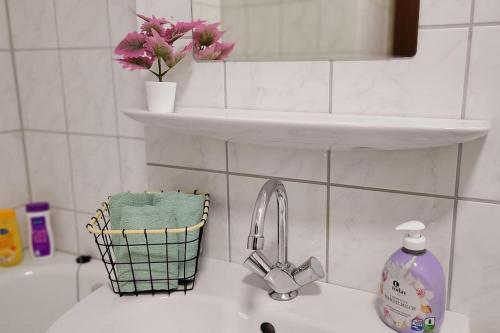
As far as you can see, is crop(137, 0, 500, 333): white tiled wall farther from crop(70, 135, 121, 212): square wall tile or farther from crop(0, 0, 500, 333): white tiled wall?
crop(70, 135, 121, 212): square wall tile

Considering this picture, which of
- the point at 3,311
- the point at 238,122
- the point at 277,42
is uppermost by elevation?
the point at 277,42

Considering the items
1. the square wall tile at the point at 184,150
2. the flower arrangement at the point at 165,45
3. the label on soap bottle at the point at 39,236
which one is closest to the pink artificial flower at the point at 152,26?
the flower arrangement at the point at 165,45

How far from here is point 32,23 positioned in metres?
1.35

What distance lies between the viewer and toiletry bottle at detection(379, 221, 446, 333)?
0.77 meters

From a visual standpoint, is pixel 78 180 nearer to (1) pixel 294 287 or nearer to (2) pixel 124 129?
(2) pixel 124 129

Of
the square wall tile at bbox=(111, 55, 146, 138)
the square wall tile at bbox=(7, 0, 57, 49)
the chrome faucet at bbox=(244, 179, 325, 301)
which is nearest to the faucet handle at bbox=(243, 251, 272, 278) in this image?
the chrome faucet at bbox=(244, 179, 325, 301)

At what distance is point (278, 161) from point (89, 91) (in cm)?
67

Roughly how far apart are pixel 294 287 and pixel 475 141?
0.45 meters

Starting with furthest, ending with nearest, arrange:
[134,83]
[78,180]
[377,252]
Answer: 1. [78,180]
2. [134,83]
3. [377,252]

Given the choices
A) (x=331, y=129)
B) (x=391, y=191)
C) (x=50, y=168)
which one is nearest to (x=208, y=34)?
(x=331, y=129)

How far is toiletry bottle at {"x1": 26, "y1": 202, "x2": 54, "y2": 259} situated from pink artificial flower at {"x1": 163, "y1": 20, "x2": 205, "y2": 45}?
77cm

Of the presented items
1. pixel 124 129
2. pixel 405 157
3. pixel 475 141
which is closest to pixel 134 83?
pixel 124 129

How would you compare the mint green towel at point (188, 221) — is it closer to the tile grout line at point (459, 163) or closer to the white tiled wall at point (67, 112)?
the white tiled wall at point (67, 112)

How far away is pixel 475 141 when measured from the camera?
2.57 feet
